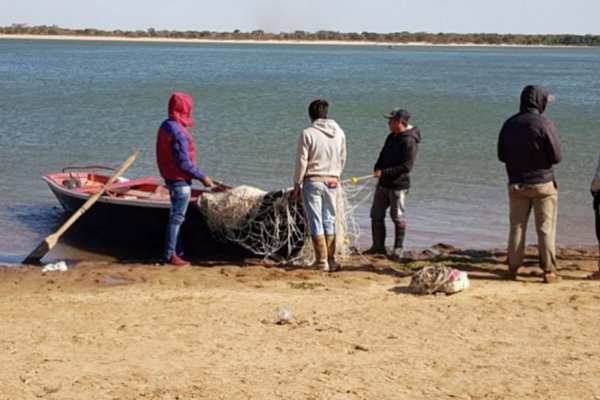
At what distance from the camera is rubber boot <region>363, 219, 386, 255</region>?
35.5 ft

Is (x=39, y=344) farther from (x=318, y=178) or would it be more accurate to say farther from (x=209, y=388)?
(x=318, y=178)

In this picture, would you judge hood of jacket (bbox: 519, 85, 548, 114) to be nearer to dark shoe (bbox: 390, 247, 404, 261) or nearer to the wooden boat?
dark shoe (bbox: 390, 247, 404, 261)

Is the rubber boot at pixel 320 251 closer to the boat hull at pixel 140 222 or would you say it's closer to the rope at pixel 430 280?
the rope at pixel 430 280

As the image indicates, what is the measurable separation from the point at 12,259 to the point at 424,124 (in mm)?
19188

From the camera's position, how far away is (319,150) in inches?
374

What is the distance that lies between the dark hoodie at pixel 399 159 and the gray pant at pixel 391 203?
0.27 ft

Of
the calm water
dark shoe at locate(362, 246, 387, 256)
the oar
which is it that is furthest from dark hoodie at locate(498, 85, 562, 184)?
the oar

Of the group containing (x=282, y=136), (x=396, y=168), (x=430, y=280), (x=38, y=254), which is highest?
(x=396, y=168)

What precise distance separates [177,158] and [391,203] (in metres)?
2.18

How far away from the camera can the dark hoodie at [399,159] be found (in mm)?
10133

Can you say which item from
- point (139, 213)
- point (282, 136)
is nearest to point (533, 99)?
point (139, 213)

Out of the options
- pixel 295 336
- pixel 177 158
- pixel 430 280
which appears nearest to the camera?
pixel 295 336

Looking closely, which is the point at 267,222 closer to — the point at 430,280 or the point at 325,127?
the point at 325,127

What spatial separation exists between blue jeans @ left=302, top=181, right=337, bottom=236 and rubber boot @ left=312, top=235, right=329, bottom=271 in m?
0.05
